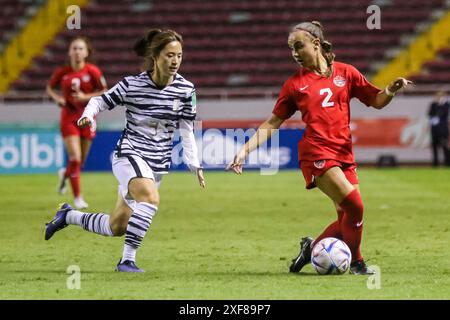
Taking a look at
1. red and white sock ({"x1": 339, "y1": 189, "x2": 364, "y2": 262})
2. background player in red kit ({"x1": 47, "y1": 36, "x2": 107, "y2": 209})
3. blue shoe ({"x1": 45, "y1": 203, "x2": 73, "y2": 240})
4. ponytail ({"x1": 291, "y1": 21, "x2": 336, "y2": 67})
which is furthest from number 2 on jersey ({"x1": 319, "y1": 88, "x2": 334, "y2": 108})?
background player in red kit ({"x1": 47, "y1": 36, "x2": 107, "y2": 209})

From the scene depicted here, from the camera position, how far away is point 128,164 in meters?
8.22

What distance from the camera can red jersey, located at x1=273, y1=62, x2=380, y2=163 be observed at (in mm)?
8031

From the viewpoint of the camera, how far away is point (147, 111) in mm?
8281

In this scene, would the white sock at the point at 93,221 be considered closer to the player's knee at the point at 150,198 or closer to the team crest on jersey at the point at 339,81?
the player's knee at the point at 150,198

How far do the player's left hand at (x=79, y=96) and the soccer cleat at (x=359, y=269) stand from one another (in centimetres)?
648

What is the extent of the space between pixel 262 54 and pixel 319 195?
1240cm

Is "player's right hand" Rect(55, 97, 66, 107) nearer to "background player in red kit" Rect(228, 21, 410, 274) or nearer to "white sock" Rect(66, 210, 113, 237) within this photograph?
"white sock" Rect(66, 210, 113, 237)

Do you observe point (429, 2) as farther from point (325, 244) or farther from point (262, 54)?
point (325, 244)

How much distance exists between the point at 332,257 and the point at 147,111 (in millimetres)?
1764

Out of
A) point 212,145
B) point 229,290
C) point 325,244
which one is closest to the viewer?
point 229,290

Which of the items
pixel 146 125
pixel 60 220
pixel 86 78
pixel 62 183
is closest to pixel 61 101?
pixel 86 78

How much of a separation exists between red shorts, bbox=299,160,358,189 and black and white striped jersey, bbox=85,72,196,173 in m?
1.07

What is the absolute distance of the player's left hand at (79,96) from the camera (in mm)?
13797
